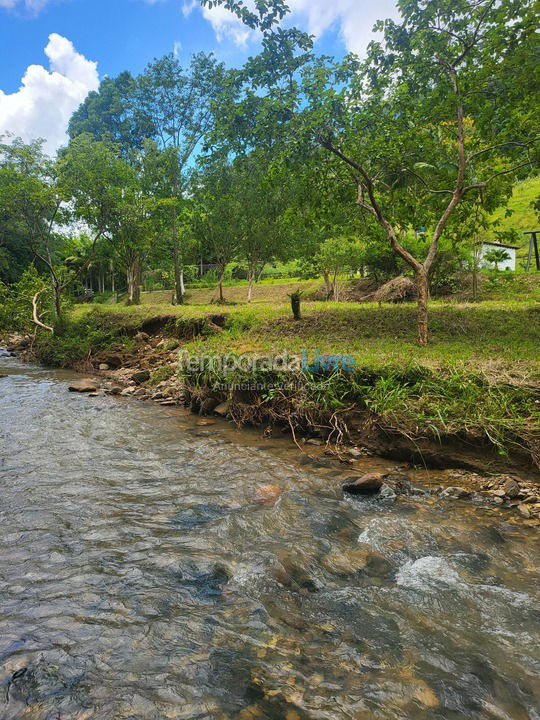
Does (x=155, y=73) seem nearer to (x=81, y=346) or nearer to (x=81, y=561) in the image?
(x=81, y=346)

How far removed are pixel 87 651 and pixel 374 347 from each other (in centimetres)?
739

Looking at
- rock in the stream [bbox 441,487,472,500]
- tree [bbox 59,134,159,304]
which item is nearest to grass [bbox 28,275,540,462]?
rock in the stream [bbox 441,487,472,500]

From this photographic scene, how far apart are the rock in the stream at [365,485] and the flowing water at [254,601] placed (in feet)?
0.82

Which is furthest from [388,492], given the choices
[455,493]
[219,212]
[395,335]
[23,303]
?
[219,212]

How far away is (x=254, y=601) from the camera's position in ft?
10.7

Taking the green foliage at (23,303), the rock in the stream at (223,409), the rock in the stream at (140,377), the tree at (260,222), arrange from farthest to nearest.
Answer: the tree at (260,222), the green foliage at (23,303), the rock in the stream at (140,377), the rock in the stream at (223,409)

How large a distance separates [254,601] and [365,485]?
228 cm

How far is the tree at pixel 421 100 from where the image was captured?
8.02 metres

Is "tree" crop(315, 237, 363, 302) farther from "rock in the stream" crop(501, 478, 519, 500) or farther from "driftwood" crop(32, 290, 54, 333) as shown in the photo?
"rock in the stream" crop(501, 478, 519, 500)

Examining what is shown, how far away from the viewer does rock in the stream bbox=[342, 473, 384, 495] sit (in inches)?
201

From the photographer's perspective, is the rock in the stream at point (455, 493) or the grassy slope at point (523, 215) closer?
the rock in the stream at point (455, 493)

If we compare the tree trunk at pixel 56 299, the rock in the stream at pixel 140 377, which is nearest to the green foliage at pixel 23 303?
the tree trunk at pixel 56 299

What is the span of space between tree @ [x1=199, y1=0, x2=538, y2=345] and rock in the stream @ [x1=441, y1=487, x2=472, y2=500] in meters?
4.67

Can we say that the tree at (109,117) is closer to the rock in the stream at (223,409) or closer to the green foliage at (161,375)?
the green foliage at (161,375)
